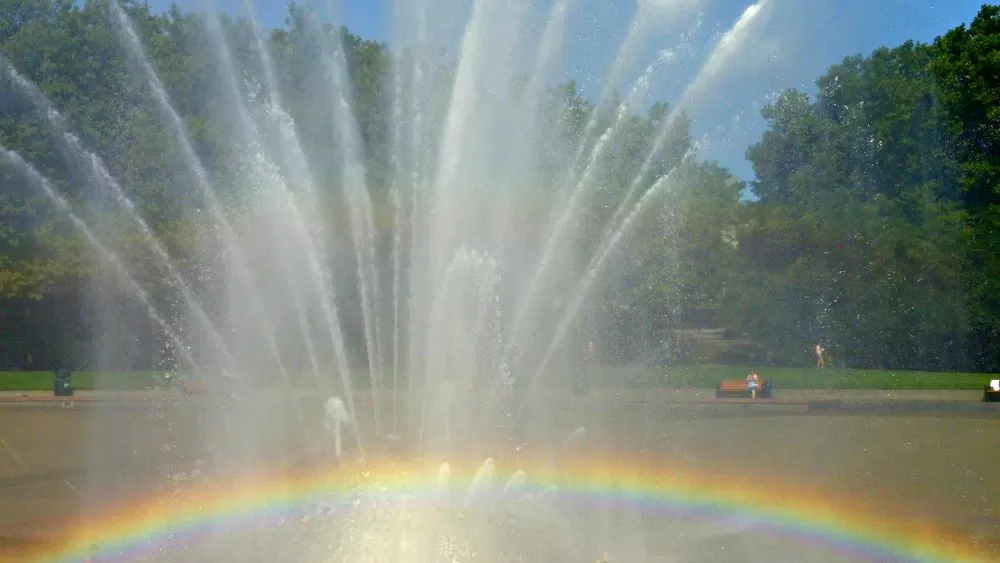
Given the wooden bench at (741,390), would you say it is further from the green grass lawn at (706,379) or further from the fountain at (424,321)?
the fountain at (424,321)

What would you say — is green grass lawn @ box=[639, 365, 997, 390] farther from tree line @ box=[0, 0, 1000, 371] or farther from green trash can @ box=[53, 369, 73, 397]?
green trash can @ box=[53, 369, 73, 397]

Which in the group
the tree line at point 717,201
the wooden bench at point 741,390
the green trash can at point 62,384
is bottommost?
the wooden bench at point 741,390

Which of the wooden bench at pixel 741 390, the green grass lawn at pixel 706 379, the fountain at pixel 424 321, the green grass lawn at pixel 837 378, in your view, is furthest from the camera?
the green grass lawn at pixel 837 378

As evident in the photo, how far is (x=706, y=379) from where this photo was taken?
34.2m

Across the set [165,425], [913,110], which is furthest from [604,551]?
[913,110]

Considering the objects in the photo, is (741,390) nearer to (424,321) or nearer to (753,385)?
(753,385)

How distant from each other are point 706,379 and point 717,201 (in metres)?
6.98

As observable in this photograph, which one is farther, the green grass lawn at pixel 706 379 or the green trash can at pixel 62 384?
the green grass lawn at pixel 706 379

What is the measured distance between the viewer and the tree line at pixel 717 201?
33.1 metres

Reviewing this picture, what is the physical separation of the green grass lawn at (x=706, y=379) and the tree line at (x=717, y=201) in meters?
1.05

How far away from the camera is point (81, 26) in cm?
4181

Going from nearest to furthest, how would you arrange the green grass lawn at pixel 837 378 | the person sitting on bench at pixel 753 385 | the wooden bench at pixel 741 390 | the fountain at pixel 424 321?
1. the fountain at pixel 424 321
2. the person sitting on bench at pixel 753 385
3. the wooden bench at pixel 741 390
4. the green grass lawn at pixel 837 378

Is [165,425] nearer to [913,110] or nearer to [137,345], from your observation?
[137,345]

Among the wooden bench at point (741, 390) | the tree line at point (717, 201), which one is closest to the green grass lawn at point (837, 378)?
the tree line at point (717, 201)
